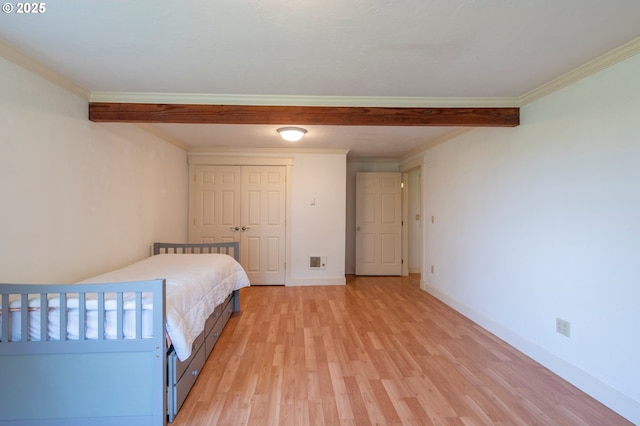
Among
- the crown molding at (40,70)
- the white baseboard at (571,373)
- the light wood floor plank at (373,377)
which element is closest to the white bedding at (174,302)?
the light wood floor plank at (373,377)

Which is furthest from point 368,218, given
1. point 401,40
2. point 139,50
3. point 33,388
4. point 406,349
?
point 33,388

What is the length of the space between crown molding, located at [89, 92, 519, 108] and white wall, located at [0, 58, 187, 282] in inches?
15.9

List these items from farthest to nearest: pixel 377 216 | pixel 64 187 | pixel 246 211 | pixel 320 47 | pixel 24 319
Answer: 1. pixel 377 216
2. pixel 246 211
3. pixel 64 187
4. pixel 320 47
5. pixel 24 319

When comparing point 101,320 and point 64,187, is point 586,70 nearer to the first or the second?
point 101,320

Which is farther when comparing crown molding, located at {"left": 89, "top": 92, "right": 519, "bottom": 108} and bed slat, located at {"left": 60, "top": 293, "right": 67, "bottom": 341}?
crown molding, located at {"left": 89, "top": 92, "right": 519, "bottom": 108}

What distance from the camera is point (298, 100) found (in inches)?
103

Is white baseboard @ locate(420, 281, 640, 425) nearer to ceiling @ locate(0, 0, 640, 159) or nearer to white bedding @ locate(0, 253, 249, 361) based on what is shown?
ceiling @ locate(0, 0, 640, 159)

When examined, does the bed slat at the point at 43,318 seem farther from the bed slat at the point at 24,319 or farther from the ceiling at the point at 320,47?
the ceiling at the point at 320,47

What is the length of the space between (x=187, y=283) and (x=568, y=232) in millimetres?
2822

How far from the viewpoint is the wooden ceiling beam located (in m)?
2.56

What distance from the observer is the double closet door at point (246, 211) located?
4.75 meters

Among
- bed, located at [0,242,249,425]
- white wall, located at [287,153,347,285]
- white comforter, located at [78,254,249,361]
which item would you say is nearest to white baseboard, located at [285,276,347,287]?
white wall, located at [287,153,347,285]

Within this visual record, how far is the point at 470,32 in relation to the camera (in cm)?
163

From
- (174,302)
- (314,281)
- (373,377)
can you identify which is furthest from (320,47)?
(314,281)
